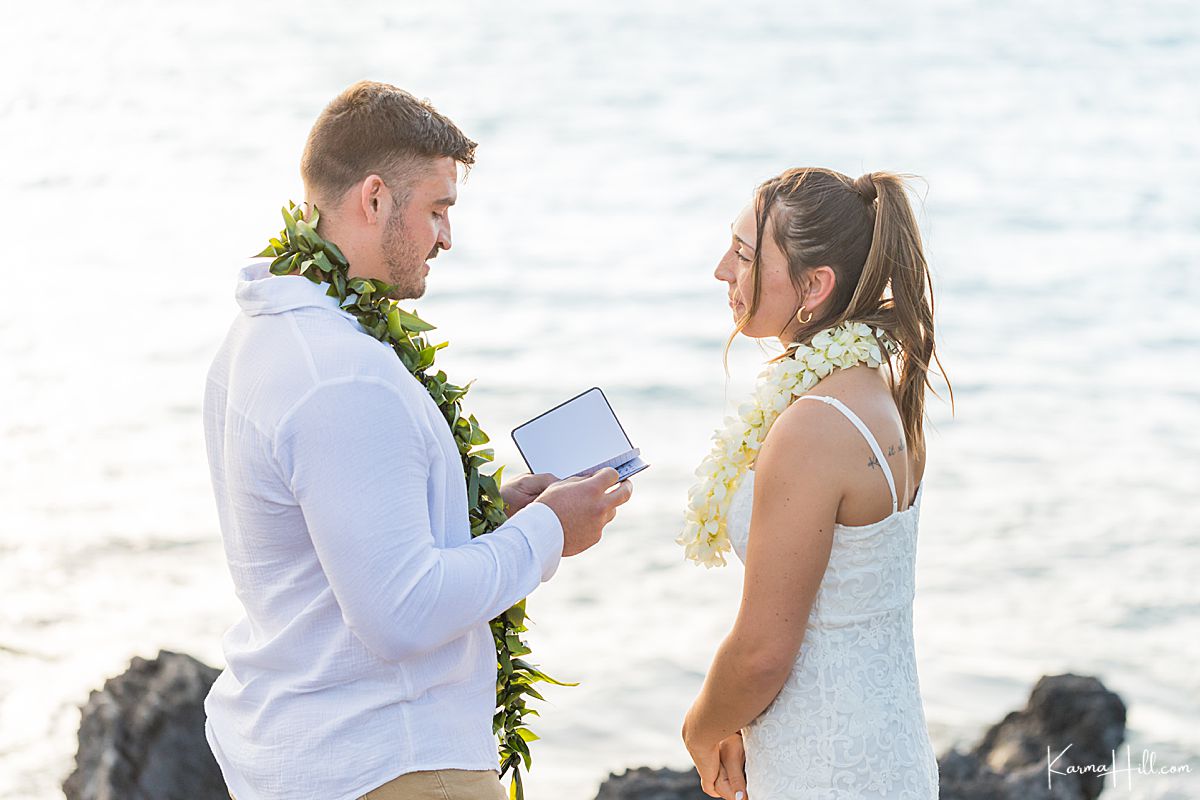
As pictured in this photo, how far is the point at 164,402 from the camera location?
10.7 metres

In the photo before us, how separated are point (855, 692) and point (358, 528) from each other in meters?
1.18

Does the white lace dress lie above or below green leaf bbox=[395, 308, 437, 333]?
below

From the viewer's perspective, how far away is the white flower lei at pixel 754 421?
9.64 feet

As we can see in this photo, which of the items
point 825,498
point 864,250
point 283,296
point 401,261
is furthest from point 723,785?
point 283,296

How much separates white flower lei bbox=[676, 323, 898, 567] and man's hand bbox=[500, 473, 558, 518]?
0.35 metres


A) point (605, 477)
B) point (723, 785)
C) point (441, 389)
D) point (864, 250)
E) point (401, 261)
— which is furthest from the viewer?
point (723, 785)

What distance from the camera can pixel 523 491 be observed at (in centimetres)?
301

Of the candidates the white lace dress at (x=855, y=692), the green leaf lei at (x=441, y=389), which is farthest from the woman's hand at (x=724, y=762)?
the green leaf lei at (x=441, y=389)

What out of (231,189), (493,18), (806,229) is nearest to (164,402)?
(231,189)

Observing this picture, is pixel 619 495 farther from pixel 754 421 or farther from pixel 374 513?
pixel 374 513

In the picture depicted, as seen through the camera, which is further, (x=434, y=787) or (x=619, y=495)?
(x=619, y=495)

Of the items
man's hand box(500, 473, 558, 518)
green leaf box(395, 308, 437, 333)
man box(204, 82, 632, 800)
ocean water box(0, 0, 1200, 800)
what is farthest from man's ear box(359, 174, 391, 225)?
ocean water box(0, 0, 1200, 800)

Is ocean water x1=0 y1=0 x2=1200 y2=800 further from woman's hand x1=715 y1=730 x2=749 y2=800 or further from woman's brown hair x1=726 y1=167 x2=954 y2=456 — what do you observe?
woman's hand x1=715 y1=730 x2=749 y2=800

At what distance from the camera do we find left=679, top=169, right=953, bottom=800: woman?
2814 millimetres
